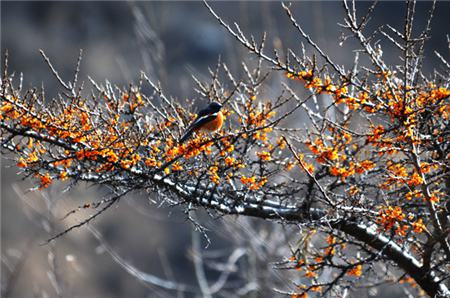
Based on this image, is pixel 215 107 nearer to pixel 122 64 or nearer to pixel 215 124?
pixel 215 124

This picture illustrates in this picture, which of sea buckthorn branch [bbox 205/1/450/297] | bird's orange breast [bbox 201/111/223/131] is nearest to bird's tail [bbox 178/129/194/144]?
bird's orange breast [bbox 201/111/223/131]

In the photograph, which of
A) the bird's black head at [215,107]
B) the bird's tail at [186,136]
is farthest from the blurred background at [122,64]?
the bird's tail at [186,136]

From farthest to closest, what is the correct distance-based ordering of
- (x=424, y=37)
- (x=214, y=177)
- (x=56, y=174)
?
(x=56, y=174) < (x=214, y=177) < (x=424, y=37)

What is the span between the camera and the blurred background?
2156 cm

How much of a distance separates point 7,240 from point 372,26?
55.0ft

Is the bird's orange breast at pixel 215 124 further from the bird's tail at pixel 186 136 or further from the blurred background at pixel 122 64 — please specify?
the blurred background at pixel 122 64

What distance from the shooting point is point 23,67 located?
26.7m

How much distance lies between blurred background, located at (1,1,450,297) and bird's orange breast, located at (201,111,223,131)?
10.6 metres

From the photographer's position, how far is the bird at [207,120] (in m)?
5.18

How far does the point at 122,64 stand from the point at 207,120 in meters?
18.1

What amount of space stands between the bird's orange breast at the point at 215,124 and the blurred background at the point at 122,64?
1065cm

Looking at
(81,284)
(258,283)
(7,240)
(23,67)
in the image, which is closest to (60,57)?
(23,67)

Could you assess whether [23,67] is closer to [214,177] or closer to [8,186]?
[8,186]

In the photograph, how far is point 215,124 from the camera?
5602mm
